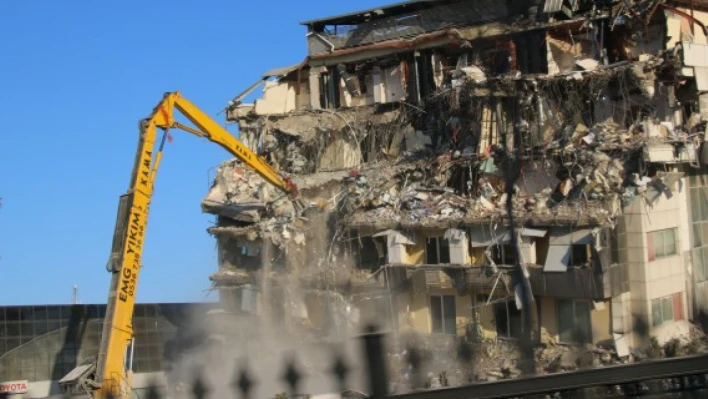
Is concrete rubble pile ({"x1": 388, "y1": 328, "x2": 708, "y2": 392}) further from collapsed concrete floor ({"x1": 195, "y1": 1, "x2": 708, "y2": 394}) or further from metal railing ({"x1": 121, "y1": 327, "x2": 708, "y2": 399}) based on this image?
collapsed concrete floor ({"x1": 195, "y1": 1, "x2": 708, "y2": 394})

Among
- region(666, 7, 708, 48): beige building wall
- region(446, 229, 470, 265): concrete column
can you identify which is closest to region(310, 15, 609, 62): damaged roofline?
region(666, 7, 708, 48): beige building wall

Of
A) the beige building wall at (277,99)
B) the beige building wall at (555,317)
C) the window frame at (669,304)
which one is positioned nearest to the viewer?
the beige building wall at (555,317)

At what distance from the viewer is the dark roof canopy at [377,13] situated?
22422 mm

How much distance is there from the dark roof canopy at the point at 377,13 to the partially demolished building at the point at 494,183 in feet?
0.33

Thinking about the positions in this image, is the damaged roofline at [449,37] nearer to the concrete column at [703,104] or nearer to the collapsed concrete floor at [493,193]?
the collapsed concrete floor at [493,193]

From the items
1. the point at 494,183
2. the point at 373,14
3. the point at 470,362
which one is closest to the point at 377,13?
the point at 373,14

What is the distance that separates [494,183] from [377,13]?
21.7ft

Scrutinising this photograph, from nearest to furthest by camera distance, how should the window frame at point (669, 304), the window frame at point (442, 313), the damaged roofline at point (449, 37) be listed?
the window frame at point (669, 304), the window frame at point (442, 313), the damaged roofline at point (449, 37)

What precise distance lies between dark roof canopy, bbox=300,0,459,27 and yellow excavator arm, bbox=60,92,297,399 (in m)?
8.58

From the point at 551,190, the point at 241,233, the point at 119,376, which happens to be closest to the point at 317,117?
the point at 241,233

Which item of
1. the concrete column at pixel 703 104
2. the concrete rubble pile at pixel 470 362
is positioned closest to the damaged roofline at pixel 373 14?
the concrete column at pixel 703 104

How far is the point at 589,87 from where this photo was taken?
718 inches

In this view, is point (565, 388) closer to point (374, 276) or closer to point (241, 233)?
point (374, 276)

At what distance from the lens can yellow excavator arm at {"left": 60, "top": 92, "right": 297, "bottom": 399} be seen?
13.2 meters
